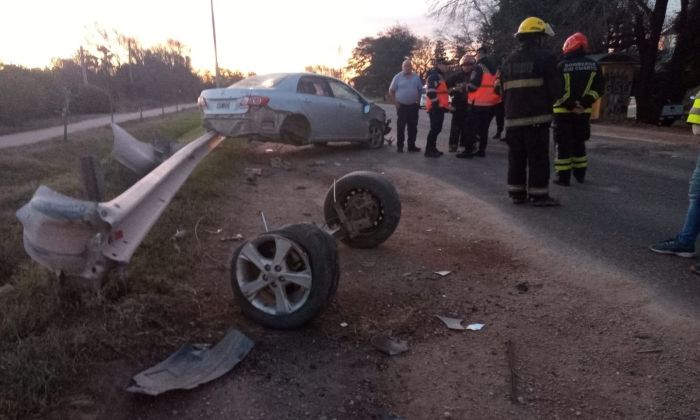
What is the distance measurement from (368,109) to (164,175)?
25.2 feet

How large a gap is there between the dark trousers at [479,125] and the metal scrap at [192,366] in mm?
7827

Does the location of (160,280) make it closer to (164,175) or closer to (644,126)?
(164,175)

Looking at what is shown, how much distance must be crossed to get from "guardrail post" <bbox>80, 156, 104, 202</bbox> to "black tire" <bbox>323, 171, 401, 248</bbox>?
174 centimetres

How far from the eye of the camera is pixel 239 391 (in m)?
2.53

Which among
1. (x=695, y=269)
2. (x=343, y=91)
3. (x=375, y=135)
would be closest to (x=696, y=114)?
(x=695, y=269)

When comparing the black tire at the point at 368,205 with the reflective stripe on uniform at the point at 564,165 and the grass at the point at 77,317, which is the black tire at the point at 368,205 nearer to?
the grass at the point at 77,317

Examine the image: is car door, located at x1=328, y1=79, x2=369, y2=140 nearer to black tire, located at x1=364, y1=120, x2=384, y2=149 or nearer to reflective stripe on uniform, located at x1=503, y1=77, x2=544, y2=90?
black tire, located at x1=364, y1=120, x2=384, y2=149

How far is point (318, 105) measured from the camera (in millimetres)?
9891

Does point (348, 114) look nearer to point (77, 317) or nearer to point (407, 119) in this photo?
point (407, 119)

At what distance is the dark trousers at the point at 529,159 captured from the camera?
19.6ft

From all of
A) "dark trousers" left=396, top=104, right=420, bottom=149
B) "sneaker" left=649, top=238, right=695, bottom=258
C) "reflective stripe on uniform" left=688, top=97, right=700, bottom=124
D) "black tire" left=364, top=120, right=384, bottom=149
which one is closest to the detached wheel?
"sneaker" left=649, top=238, right=695, bottom=258

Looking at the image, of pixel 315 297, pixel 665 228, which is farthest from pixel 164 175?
pixel 665 228

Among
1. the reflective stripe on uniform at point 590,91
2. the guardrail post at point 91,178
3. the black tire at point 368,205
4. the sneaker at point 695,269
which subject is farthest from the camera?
the reflective stripe on uniform at point 590,91

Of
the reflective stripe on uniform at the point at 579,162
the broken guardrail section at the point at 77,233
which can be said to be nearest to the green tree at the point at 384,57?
the reflective stripe on uniform at the point at 579,162
